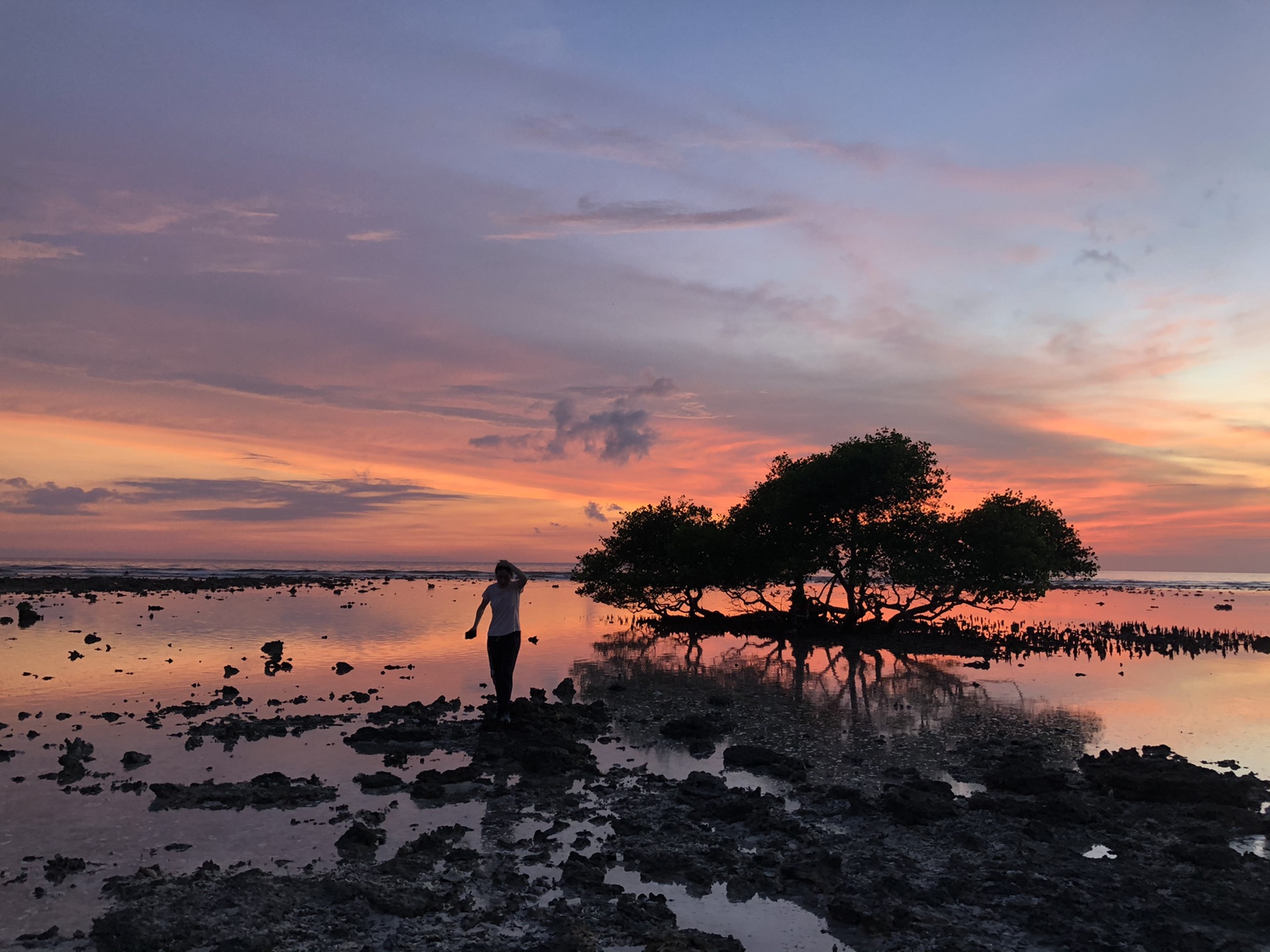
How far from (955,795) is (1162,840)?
8.29 feet

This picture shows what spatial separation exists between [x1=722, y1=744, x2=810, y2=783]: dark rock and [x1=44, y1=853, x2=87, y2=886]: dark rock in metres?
8.71

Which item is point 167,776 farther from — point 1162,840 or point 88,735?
point 1162,840

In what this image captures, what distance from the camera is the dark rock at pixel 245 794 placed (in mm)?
10602

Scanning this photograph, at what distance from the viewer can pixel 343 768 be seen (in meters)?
12.6

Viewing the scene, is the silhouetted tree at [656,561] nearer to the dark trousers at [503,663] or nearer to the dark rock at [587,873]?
the dark trousers at [503,663]

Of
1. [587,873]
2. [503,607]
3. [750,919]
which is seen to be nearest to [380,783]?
[587,873]

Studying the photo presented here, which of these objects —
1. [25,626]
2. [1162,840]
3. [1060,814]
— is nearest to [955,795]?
[1060,814]

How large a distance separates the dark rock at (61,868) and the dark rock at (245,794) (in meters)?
2.03

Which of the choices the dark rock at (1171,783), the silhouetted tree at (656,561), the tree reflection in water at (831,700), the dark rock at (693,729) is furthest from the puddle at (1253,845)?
the silhouetted tree at (656,561)

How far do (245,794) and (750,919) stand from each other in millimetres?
6944

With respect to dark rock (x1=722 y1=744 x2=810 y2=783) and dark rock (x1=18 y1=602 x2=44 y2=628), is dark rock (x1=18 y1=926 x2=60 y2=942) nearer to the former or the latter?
dark rock (x1=722 y1=744 x2=810 y2=783)

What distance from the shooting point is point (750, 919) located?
7703 mm

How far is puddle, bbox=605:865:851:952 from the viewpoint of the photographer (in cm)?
721

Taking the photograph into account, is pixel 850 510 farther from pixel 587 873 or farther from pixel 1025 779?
pixel 587 873
